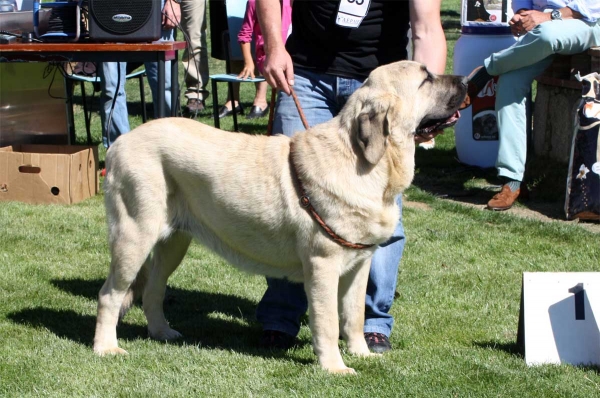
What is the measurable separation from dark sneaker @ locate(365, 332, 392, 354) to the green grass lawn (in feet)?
0.22

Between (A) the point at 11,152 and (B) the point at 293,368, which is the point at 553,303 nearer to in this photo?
(B) the point at 293,368

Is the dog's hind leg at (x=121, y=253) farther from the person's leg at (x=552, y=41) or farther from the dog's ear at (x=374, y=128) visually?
A: the person's leg at (x=552, y=41)

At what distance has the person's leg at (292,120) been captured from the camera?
176 inches

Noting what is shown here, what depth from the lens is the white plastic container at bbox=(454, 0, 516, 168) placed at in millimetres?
9031

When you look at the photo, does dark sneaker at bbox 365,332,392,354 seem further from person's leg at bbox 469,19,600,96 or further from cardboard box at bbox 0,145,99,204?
cardboard box at bbox 0,145,99,204

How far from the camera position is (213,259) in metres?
6.22

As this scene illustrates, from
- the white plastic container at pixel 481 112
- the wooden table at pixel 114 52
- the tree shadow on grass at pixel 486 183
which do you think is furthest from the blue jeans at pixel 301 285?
the white plastic container at pixel 481 112

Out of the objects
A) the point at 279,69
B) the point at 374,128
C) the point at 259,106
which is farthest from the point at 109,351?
the point at 259,106

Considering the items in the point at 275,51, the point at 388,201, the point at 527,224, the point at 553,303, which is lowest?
the point at 527,224

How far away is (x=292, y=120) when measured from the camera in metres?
4.47

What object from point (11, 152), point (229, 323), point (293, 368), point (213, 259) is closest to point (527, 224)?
point (213, 259)

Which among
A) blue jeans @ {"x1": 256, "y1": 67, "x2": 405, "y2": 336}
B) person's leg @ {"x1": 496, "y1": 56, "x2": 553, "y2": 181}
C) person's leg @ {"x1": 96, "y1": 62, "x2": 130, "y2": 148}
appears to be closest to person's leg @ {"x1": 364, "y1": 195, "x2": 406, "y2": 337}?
blue jeans @ {"x1": 256, "y1": 67, "x2": 405, "y2": 336}

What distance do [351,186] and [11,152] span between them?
4903 millimetres

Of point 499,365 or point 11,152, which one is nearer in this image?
point 499,365
